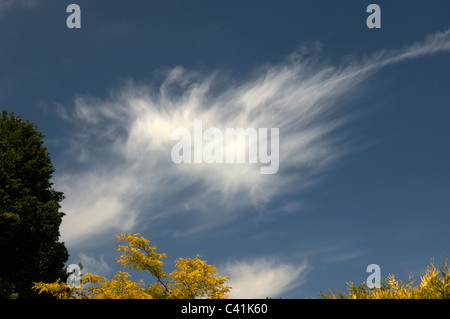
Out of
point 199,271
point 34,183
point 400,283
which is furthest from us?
point 34,183

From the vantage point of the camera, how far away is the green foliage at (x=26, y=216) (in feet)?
81.5

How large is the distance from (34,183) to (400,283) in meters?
23.5

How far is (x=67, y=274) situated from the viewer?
26.2m

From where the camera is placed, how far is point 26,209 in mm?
25984

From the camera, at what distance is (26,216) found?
2591 centimetres

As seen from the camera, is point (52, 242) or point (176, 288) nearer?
point (176, 288)

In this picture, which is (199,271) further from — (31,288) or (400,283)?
(400,283)

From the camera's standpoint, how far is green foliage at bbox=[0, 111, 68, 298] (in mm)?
24844
